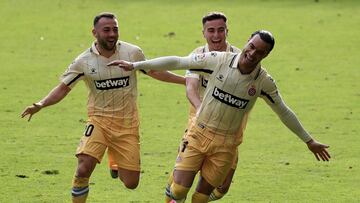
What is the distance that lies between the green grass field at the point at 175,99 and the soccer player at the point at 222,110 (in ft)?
7.66

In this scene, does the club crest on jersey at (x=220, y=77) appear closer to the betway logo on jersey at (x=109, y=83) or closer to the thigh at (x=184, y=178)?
the thigh at (x=184, y=178)

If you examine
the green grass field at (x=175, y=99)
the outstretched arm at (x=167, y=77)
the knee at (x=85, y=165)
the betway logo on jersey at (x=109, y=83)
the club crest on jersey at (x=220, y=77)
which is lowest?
the green grass field at (x=175, y=99)

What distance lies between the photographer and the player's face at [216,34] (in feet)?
38.9

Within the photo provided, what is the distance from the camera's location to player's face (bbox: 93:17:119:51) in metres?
11.7

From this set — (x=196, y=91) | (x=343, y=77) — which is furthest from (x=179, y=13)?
(x=196, y=91)

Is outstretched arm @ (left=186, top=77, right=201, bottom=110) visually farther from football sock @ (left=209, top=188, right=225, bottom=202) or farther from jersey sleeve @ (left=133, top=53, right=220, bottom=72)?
football sock @ (left=209, top=188, right=225, bottom=202)

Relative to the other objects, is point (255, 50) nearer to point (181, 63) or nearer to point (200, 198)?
point (181, 63)

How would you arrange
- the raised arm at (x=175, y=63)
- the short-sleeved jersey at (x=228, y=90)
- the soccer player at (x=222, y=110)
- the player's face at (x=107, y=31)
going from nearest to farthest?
the raised arm at (x=175, y=63) → the soccer player at (x=222, y=110) → the short-sleeved jersey at (x=228, y=90) → the player's face at (x=107, y=31)

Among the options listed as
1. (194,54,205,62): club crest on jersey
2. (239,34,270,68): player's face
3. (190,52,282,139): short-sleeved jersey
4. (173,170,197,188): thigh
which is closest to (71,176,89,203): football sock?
(173,170,197,188): thigh

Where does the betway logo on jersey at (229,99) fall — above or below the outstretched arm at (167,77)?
above

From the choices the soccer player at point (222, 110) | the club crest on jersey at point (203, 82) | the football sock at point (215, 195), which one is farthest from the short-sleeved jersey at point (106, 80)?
the football sock at point (215, 195)

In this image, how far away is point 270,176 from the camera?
581 inches

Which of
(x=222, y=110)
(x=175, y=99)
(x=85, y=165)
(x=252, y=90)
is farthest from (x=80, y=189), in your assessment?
(x=175, y=99)

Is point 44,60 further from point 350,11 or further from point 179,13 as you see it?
point 350,11
